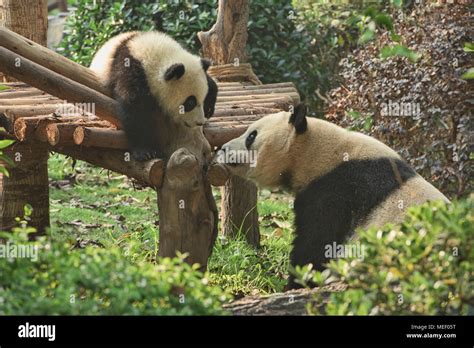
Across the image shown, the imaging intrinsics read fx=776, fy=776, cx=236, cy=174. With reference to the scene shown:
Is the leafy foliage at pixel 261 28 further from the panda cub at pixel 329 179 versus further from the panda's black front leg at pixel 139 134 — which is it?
the panda cub at pixel 329 179

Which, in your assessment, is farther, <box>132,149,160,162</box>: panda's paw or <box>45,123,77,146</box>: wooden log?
<box>132,149,160,162</box>: panda's paw

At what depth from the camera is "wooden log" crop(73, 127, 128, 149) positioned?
5.01 m

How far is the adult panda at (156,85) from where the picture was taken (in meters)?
5.58

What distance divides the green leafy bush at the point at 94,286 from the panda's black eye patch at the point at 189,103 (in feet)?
8.64

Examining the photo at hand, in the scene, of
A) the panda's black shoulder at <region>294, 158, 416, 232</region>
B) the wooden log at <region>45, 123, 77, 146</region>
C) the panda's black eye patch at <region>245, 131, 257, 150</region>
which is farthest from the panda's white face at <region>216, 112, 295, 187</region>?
the wooden log at <region>45, 123, 77, 146</region>

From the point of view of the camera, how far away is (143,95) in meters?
5.71

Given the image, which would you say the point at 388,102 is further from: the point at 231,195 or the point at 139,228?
the point at 139,228

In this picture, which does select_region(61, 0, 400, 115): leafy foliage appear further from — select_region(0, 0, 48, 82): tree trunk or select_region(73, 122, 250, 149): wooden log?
select_region(73, 122, 250, 149): wooden log

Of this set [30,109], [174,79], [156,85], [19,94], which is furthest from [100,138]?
[19,94]

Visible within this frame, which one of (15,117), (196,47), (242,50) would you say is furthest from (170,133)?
(196,47)

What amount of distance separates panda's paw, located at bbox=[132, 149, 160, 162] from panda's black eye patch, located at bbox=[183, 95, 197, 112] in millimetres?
710

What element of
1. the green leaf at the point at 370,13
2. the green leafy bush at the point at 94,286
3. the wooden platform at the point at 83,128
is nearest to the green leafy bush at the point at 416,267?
the green leafy bush at the point at 94,286

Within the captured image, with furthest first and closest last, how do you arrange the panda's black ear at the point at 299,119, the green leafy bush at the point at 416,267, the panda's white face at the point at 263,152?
the panda's white face at the point at 263,152 → the panda's black ear at the point at 299,119 → the green leafy bush at the point at 416,267

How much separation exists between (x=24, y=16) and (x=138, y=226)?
2.33 m
